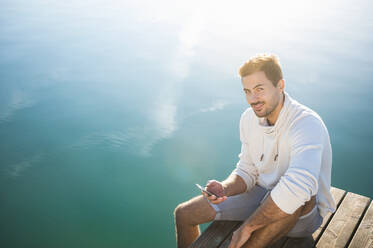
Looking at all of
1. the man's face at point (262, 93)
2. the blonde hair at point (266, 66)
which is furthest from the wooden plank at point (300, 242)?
the blonde hair at point (266, 66)

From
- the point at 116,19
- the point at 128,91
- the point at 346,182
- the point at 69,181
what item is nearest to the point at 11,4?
the point at 116,19

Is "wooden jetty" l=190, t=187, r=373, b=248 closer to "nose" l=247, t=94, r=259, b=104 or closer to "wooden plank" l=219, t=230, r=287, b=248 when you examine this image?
"wooden plank" l=219, t=230, r=287, b=248

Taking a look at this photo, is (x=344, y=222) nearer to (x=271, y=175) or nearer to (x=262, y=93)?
(x=271, y=175)

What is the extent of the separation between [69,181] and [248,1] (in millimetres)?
16245

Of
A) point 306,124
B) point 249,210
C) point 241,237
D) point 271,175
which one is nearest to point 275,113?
point 306,124

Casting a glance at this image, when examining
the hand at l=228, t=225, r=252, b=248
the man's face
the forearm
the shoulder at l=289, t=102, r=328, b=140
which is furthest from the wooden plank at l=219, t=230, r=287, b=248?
the man's face

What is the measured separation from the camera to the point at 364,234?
1.85m

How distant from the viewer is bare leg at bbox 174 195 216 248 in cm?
188

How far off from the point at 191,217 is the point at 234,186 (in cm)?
36

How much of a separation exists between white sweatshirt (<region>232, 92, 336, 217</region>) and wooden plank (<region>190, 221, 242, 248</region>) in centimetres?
32

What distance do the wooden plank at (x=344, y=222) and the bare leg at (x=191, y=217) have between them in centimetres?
71

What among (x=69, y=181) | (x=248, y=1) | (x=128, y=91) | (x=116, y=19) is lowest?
(x=69, y=181)

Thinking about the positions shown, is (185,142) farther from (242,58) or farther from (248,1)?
(248,1)

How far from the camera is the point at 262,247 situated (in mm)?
1572
